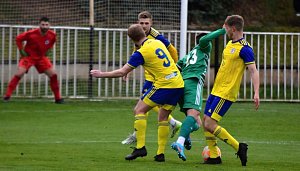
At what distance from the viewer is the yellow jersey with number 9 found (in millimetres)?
11484

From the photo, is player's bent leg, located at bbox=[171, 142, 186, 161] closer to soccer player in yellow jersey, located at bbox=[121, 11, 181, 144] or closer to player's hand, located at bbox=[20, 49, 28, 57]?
soccer player in yellow jersey, located at bbox=[121, 11, 181, 144]

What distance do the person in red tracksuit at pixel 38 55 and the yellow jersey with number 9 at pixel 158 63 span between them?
9.36 metres

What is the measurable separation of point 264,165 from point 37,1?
44.5 ft

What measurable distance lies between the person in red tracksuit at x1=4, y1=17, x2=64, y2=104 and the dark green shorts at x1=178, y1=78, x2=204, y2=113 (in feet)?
30.0

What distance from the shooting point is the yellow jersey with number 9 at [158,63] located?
11.5 m

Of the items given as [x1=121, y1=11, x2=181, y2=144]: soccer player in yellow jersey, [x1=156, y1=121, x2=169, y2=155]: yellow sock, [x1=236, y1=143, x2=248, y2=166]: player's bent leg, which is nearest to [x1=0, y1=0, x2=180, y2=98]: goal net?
[x1=121, y1=11, x2=181, y2=144]: soccer player in yellow jersey

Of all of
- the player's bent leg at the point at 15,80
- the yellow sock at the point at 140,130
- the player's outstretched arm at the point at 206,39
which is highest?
the player's outstretched arm at the point at 206,39

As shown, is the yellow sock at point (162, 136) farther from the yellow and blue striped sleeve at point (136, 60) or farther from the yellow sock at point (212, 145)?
the yellow and blue striped sleeve at point (136, 60)

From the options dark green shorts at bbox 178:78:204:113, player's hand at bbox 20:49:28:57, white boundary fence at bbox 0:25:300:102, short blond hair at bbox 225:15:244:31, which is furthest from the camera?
white boundary fence at bbox 0:25:300:102

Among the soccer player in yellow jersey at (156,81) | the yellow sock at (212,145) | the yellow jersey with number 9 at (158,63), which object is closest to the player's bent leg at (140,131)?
the soccer player in yellow jersey at (156,81)

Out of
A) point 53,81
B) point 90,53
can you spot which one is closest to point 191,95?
point 53,81

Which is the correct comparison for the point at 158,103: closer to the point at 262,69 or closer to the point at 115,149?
the point at 115,149

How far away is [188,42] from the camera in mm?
21984

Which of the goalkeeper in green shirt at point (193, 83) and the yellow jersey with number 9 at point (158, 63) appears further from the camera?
the goalkeeper in green shirt at point (193, 83)
